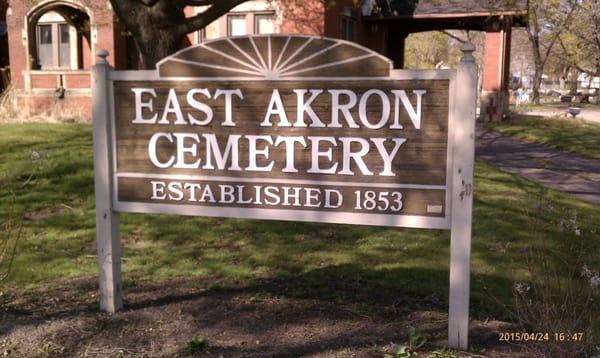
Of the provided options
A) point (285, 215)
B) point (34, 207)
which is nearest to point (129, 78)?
point (285, 215)

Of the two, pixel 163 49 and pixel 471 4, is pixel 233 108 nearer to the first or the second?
pixel 163 49

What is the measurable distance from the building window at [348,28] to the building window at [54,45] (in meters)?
9.56

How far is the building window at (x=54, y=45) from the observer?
21.3m

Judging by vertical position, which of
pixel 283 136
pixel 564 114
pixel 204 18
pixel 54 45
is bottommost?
pixel 564 114

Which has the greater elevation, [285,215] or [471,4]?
[471,4]

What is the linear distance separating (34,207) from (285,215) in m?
4.78

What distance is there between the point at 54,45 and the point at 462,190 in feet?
68.3

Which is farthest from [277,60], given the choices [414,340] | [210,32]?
[210,32]

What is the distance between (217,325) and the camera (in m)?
3.87

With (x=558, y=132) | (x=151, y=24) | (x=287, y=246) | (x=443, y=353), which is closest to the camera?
(x=443, y=353)

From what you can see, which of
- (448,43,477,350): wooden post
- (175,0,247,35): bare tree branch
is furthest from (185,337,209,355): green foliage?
(175,0,247,35): bare tree branch

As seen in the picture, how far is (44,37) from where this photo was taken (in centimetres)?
2156

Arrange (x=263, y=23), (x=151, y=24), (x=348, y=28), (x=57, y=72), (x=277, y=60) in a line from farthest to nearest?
(x=348, y=28) → (x=57, y=72) → (x=263, y=23) → (x=151, y=24) → (x=277, y=60)

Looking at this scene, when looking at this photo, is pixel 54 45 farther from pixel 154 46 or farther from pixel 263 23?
pixel 154 46
